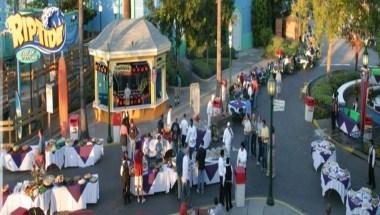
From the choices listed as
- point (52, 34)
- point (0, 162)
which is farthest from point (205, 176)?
point (52, 34)

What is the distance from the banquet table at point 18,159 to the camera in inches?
847

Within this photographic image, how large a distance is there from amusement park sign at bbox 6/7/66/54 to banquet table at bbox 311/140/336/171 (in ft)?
32.5

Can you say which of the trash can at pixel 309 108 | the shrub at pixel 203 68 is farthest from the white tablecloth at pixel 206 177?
the shrub at pixel 203 68

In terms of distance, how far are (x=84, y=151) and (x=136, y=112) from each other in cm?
632

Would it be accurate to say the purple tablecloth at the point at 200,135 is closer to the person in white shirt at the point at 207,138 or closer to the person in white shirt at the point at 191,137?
the person in white shirt at the point at 207,138

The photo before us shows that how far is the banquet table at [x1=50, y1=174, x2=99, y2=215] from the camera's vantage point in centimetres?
1825

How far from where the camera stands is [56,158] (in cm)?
2191

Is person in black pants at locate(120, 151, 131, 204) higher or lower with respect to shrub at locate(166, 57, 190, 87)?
lower

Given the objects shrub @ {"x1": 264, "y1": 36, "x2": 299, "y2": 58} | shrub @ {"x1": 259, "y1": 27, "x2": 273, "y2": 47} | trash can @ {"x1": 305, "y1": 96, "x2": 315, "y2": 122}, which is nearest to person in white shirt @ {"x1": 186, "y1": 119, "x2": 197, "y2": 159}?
trash can @ {"x1": 305, "y1": 96, "x2": 315, "y2": 122}

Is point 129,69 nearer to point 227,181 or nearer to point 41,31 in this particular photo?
point 41,31

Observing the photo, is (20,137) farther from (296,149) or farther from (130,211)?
(296,149)

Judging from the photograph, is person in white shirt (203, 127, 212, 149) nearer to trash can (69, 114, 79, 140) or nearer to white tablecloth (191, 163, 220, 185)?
white tablecloth (191, 163, 220, 185)

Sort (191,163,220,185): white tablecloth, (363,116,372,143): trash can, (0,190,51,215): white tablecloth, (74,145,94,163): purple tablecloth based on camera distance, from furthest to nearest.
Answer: (363,116,372,143): trash can, (74,145,94,163): purple tablecloth, (191,163,220,185): white tablecloth, (0,190,51,215): white tablecloth

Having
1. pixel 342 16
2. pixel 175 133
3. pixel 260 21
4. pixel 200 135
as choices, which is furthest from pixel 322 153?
pixel 260 21
